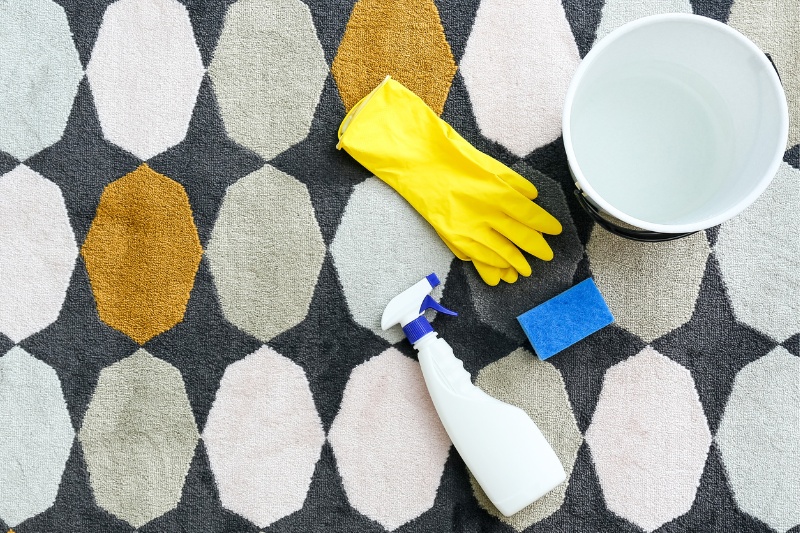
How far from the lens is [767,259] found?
754 millimetres

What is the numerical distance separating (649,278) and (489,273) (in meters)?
0.21

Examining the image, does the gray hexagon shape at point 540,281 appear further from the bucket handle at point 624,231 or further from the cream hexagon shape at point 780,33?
the cream hexagon shape at point 780,33

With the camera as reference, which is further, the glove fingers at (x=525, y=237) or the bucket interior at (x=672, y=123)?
the glove fingers at (x=525, y=237)

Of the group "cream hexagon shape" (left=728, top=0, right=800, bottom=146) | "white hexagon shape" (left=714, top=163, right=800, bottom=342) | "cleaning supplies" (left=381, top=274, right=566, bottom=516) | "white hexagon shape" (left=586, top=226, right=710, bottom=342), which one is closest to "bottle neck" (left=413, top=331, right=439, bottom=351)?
"cleaning supplies" (left=381, top=274, right=566, bottom=516)

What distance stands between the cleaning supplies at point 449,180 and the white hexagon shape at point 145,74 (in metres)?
0.23

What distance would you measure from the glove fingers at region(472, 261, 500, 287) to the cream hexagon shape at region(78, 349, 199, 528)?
42 centimetres

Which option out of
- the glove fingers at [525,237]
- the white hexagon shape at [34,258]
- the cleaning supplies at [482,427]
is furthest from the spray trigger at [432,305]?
the white hexagon shape at [34,258]

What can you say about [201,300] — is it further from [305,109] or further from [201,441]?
[305,109]

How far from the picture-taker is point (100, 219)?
2.59ft

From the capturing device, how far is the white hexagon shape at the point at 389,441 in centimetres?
77

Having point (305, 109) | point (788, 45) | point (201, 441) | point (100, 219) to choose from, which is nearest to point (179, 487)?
point (201, 441)

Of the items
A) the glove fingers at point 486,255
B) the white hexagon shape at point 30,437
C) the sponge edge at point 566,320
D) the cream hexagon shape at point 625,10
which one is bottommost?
the white hexagon shape at point 30,437

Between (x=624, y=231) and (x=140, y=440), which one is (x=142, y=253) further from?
(x=624, y=231)

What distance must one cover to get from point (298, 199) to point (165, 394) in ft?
1.02
